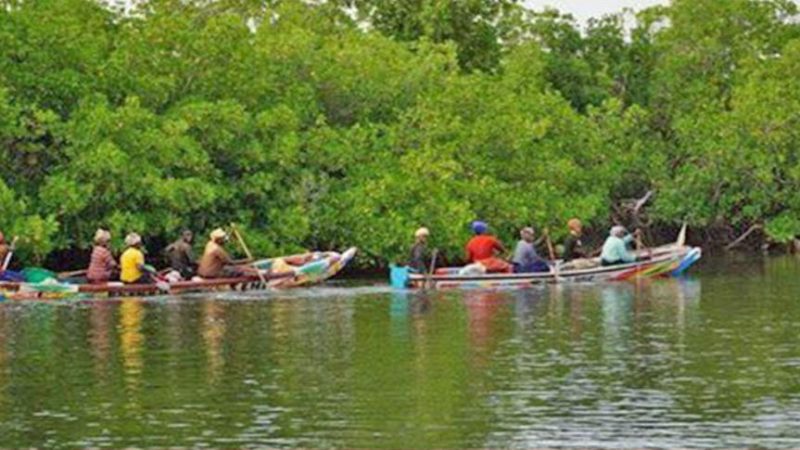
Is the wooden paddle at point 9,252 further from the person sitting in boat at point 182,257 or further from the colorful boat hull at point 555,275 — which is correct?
the colorful boat hull at point 555,275

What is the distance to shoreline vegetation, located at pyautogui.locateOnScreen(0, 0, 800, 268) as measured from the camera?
4425 centimetres

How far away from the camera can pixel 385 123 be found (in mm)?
53812

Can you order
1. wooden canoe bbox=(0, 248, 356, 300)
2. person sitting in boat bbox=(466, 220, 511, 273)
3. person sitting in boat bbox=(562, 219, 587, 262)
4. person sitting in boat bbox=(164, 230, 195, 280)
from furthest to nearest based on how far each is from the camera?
person sitting in boat bbox=(562, 219, 587, 262), person sitting in boat bbox=(466, 220, 511, 273), person sitting in boat bbox=(164, 230, 195, 280), wooden canoe bbox=(0, 248, 356, 300)

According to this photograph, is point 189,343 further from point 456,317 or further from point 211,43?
point 211,43

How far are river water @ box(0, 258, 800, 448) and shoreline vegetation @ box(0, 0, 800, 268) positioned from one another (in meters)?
7.84

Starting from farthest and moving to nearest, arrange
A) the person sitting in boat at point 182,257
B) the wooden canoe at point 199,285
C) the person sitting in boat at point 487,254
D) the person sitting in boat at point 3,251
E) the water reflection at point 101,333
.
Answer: the person sitting in boat at point 487,254 < the person sitting in boat at point 182,257 < the person sitting in boat at point 3,251 < the wooden canoe at point 199,285 < the water reflection at point 101,333

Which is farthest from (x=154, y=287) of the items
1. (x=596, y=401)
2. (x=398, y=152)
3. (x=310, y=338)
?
(x=596, y=401)

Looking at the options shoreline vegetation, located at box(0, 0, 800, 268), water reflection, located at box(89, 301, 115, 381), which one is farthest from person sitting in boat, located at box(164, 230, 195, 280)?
water reflection, located at box(89, 301, 115, 381)

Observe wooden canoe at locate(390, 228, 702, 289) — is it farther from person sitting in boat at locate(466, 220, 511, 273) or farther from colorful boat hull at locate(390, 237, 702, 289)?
person sitting in boat at locate(466, 220, 511, 273)

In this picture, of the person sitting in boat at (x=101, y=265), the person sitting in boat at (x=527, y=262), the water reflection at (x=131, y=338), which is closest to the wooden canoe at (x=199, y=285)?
the person sitting in boat at (x=101, y=265)

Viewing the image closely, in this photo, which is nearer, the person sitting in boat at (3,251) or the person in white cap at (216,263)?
the person sitting in boat at (3,251)

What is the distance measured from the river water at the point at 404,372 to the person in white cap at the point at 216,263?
8.53 feet

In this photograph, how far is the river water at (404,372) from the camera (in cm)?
2019

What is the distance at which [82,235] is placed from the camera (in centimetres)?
4378
